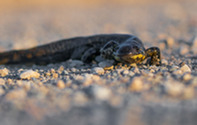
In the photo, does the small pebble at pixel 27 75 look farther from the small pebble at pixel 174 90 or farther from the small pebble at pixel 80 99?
the small pebble at pixel 174 90

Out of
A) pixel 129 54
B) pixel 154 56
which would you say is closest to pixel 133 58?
pixel 129 54

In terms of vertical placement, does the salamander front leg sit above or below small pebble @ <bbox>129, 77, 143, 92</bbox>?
above

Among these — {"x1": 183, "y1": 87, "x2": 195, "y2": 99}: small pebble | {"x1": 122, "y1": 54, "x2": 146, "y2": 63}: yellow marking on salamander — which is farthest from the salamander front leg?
{"x1": 183, "y1": 87, "x2": 195, "y2": 99}: small pebble

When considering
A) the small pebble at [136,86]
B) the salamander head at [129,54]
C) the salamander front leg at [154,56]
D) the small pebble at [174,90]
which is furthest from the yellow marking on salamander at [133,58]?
the small pebble at [174,90]

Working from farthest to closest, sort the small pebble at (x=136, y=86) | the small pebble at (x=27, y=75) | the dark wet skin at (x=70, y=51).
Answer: the dark wet skin at (x=70, y=51)
the small pebble at (x=27, y=75)
the small pebble at (x=136, y=86)

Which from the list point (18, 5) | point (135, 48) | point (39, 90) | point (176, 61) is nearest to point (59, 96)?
point (39, 90)

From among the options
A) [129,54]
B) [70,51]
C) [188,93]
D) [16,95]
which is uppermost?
[70,51]

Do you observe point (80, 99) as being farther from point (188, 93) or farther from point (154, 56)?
point (154, 56)

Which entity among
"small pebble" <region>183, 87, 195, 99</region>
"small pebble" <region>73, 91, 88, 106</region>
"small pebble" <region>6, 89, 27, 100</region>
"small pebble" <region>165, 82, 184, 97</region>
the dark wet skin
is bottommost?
"small pebble" <region>183, 87, 195, 99</region>

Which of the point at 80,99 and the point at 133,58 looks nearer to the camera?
the point at 80,99

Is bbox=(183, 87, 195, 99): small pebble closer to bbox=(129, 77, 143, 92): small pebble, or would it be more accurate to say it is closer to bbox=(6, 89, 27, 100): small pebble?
bbox=(129, 77, 143, 92): small pebble

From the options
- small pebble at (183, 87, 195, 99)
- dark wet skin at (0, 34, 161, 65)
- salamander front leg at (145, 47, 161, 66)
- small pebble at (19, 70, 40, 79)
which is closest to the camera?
small pebble at (183, 87, 195, 99)
